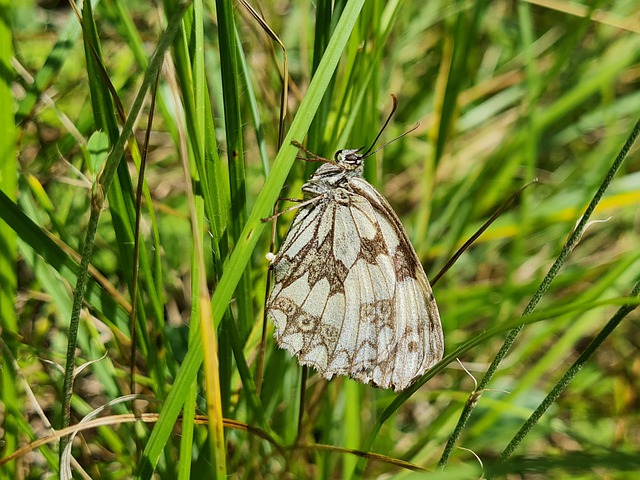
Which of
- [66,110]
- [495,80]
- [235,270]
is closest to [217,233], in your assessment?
[235,270]

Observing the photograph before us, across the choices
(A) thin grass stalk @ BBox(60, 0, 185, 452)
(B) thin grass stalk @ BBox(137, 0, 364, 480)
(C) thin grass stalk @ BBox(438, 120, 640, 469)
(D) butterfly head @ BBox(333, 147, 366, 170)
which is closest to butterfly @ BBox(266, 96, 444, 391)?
(D) butterfly head @ BBox(333, 147, 366, 170)

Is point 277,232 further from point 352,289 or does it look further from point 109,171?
point 109,171

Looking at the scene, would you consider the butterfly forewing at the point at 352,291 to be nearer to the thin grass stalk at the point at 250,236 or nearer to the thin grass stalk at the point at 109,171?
the thin grass stalk at the point at 250,236

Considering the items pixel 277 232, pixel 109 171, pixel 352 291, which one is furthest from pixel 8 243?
pixel 352 291

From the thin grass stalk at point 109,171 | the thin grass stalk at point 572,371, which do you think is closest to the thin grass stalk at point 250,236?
the thin grass stalk at point 109,171

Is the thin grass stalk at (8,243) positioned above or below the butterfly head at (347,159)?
below

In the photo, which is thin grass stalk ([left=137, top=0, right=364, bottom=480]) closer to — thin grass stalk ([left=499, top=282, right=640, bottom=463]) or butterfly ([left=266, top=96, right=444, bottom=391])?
butterfly ([left=266, top=96, right=444, bottom=391])
